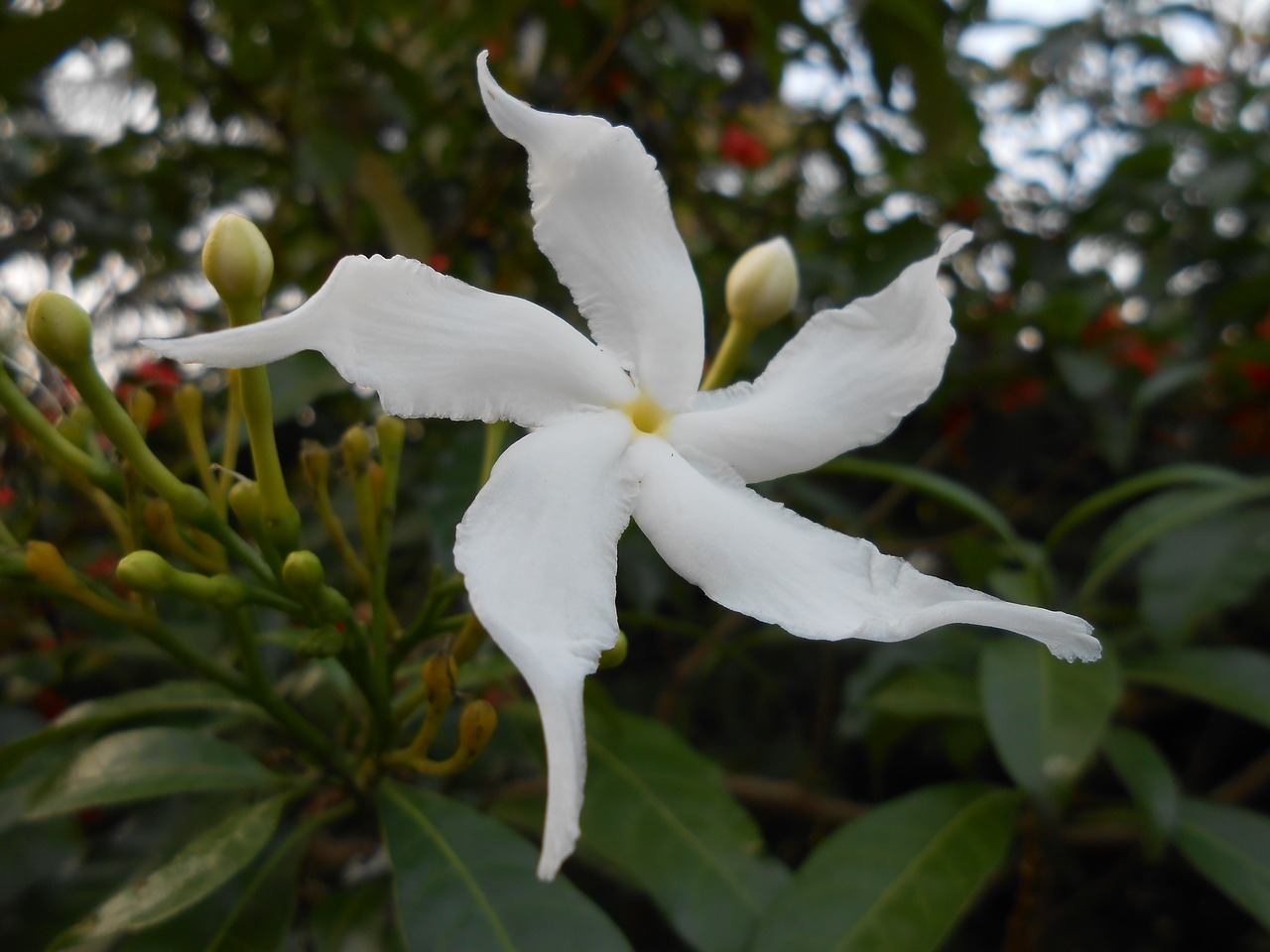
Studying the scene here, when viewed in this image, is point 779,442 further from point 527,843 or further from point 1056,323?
point 1056,323

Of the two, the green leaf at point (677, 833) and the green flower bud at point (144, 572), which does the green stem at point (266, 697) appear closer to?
the green flower bud at point (144, 572)

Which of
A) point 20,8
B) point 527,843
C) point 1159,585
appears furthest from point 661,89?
point 527,843

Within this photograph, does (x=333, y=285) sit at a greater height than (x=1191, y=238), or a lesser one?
greater

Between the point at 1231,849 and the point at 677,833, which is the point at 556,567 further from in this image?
the point at 1231,849

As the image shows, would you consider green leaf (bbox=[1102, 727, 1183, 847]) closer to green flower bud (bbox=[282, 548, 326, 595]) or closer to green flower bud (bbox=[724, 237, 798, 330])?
green flower bud (bbox=[724, 237, 798, 330])

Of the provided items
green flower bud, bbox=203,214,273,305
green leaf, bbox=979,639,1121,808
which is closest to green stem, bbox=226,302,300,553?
green flower bud, bbox=203,214,273,305

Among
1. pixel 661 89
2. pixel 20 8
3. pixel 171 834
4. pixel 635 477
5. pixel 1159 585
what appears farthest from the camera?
pixel 661 89

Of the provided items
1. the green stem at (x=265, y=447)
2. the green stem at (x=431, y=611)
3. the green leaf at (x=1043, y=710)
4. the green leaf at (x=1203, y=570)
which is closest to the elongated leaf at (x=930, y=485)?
the green leaf at (x=1043, y=710)
